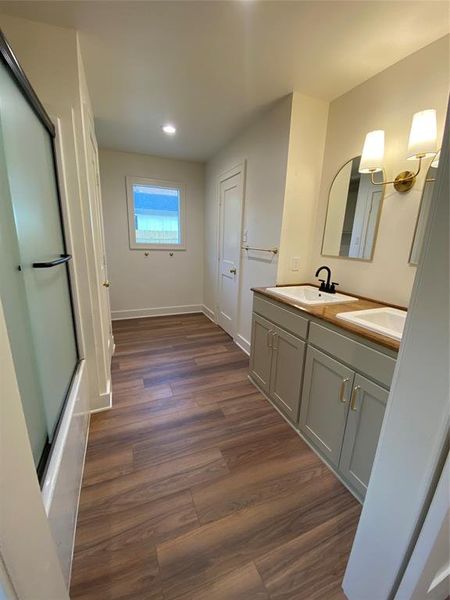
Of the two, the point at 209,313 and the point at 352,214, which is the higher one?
the point at 352,214

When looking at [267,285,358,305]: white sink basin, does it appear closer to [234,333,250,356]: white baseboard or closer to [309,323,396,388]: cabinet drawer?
[309,323,396,388]: cabinet drawer

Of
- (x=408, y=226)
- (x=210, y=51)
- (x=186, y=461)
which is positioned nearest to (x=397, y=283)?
(x=408, y=226)

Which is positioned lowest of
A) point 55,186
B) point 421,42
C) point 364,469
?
point 364,469

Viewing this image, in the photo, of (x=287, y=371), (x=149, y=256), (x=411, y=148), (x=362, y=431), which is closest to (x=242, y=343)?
(x=287, y=371)

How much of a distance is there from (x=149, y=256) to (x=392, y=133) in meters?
3.28

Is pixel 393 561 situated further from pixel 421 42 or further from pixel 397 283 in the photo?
pixel 421 42

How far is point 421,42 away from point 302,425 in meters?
2.43

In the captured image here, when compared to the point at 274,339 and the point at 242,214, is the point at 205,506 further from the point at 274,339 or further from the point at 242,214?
the point at 242,214

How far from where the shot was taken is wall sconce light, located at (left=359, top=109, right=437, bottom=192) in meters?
1.38

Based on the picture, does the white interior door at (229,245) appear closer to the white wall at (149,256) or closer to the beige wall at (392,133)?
the white wall at (149,256)

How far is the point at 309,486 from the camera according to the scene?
1.40m

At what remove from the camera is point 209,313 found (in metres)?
4.16

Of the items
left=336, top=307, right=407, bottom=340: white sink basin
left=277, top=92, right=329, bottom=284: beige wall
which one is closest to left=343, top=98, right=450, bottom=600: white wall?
left=336, top=307, right=407, bottom=340: white sink basin

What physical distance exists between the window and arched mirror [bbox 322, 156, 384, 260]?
2519 millimetres
